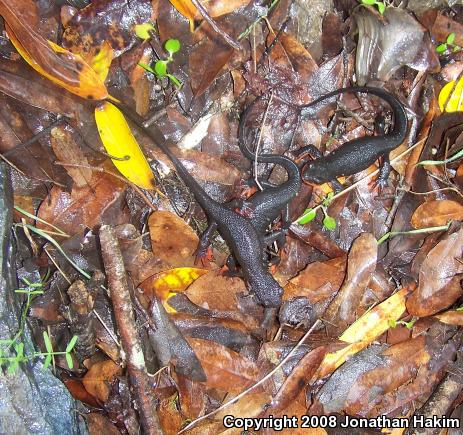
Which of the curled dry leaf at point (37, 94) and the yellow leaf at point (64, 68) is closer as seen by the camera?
the yellow leaf at point (64, 68)

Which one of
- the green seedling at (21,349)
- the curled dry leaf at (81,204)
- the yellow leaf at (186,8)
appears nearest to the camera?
the green seedling at (21,349)

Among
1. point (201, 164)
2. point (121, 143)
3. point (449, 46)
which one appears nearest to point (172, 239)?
point (201, 164)

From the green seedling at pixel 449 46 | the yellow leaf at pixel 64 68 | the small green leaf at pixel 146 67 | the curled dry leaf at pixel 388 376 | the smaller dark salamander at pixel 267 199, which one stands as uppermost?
the yellow leaf at pixel 64 68

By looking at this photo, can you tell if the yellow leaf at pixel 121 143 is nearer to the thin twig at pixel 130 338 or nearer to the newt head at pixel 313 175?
the thin twig at pixel 130 338

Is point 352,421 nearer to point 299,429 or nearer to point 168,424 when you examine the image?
point 299,429

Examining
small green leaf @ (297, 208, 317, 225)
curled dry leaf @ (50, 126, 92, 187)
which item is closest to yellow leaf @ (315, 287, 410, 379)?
small green leaf @ (297, 208, 317, 225)

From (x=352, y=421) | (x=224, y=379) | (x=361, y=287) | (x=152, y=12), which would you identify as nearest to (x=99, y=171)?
(x=152, y=12)

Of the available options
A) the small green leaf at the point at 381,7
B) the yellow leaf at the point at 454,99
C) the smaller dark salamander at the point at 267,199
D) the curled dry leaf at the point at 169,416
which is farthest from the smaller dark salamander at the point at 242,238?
the small green leaf at the point at 381,7
